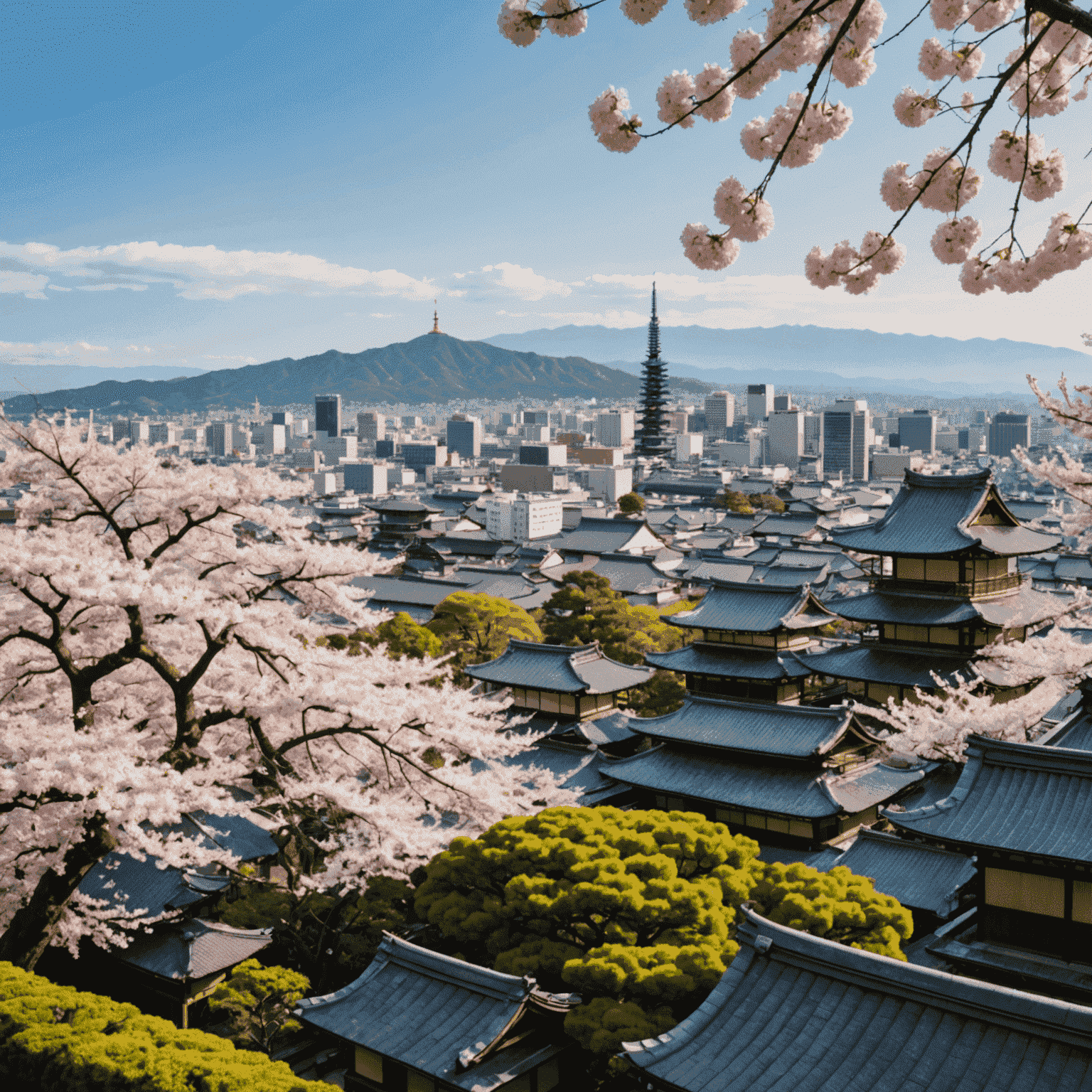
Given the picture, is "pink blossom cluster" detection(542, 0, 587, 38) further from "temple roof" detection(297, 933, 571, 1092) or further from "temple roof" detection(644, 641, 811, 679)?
"temple roof" detection(644, 641, 811, 679)

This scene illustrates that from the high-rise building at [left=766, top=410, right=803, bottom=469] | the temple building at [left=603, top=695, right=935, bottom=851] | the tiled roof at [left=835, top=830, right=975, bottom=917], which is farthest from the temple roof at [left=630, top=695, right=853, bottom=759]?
the high-rise building at [left=766, top=410, right=803, bottom=469]

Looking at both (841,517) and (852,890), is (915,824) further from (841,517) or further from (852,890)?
(841,517)

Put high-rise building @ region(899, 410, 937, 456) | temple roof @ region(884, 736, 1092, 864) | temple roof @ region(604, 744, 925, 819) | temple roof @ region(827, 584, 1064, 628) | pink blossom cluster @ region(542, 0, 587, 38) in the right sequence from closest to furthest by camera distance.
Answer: pink blossom cluster @ region(542, 0, 587, 38) < temple roof @ region(884, 736, 1092, 864) < temple roof @ region(604, 744, 925, 819) < temple roof @ region(827, 584, 1064, 628) < high-rise building @ region(899, 410, 937, 456)

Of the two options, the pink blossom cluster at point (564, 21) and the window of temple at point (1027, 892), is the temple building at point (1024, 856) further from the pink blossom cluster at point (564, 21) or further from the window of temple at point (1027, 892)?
the pink blossom cluster at point (564, 21)

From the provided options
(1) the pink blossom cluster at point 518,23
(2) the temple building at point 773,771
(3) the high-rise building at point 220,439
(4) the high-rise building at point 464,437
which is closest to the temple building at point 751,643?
(2) the temple building at point 773,771

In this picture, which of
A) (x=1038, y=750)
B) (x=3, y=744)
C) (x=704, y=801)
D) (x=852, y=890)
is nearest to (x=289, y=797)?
(x=3, y=744)

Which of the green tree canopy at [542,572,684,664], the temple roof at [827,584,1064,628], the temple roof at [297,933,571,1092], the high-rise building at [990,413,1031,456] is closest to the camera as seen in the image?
the temple roof at [297,933,571,1092]
